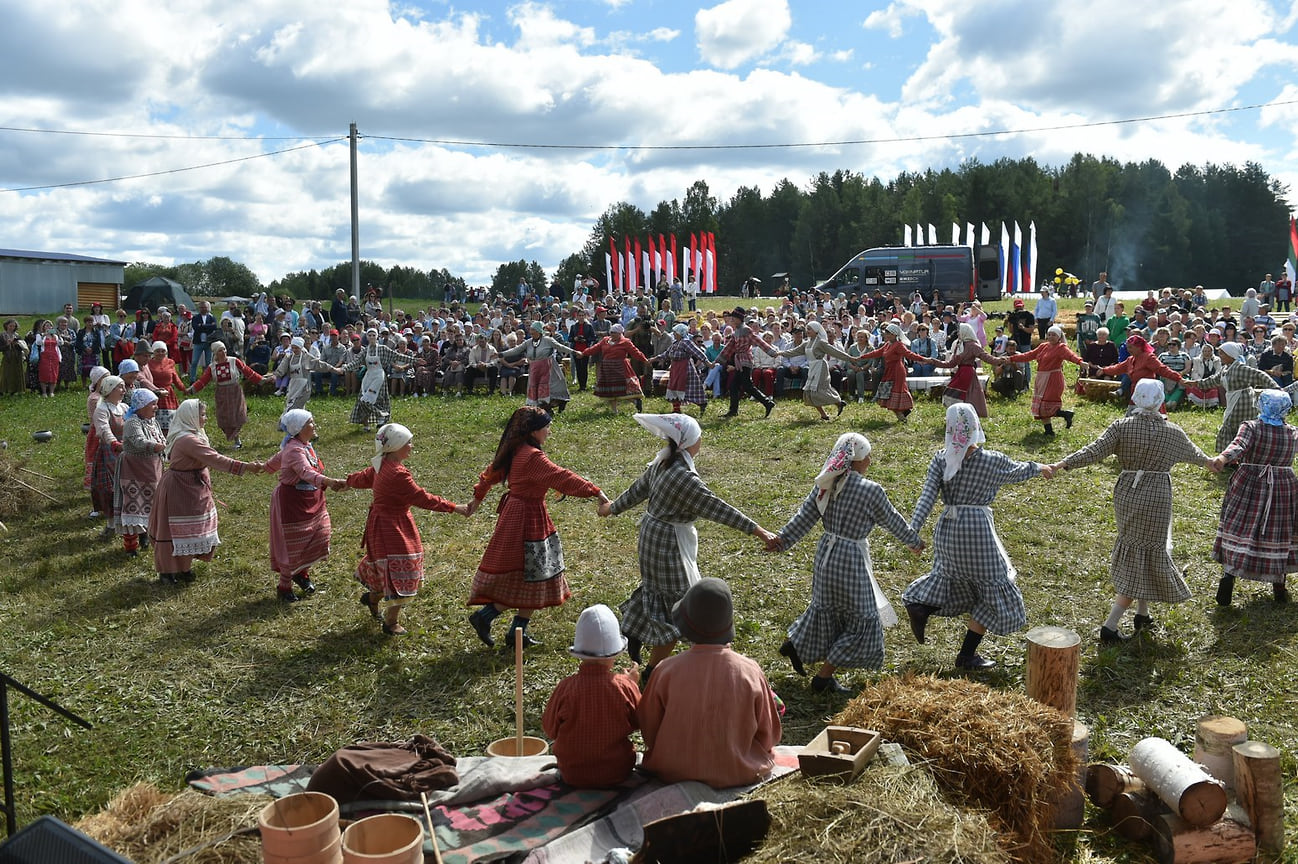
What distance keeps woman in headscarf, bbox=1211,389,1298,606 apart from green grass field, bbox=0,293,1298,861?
35 cm

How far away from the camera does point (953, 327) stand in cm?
2294

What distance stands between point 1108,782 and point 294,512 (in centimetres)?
633

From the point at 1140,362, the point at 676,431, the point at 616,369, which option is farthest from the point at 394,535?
the point at 616,369

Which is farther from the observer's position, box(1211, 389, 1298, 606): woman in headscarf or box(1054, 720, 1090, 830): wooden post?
box(1211, 389, 1298, 606): woman in headscarf

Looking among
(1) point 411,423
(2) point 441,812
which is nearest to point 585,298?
(1) point 411,423

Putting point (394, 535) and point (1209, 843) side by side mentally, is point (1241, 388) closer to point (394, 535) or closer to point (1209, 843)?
point (1209, 843)

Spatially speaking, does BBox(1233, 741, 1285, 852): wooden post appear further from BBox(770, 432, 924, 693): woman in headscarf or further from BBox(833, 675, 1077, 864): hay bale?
BBox(770, 432, 924, 693): woman in headscarf

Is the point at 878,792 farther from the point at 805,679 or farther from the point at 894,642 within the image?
the point at 894,642

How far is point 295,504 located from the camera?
847 cm

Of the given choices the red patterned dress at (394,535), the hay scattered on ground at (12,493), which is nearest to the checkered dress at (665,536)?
the red patterned dress at (394,535)

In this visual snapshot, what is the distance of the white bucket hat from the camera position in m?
4.60

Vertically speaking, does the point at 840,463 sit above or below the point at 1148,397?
below

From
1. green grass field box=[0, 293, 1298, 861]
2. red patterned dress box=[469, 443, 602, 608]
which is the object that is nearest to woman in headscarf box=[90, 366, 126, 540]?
green grass field box=[0, 293, 1298, 861]

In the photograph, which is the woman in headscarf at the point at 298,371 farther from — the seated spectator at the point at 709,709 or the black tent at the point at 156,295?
the black tent at the point at 156,295
